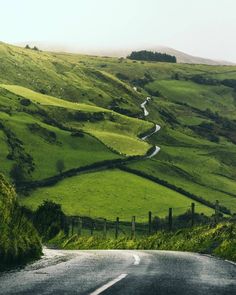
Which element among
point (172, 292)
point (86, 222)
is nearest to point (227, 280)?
point (172, 292)

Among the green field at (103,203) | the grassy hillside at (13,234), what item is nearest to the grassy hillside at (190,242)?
the grassy hillside at (13,234)

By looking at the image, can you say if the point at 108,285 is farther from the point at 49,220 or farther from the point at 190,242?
the point at 49,220

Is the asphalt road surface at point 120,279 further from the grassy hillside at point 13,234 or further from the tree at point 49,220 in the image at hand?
the tree at point 49,220

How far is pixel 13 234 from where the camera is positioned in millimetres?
21891

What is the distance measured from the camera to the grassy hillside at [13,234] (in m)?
20.5

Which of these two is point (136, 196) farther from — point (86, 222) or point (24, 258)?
point (24, 258)

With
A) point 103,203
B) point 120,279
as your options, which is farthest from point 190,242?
point 103,203

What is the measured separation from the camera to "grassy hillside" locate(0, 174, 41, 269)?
2052cm

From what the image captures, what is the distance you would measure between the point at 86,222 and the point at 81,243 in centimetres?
12042

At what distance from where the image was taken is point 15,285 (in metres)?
14.7

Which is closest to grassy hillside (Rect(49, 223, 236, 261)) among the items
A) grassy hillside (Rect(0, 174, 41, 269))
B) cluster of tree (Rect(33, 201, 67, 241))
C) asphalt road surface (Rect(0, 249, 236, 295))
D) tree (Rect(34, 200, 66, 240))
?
asphalt road surface (Rect(0, 249, 236, 295))

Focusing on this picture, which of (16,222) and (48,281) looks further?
(16,222)

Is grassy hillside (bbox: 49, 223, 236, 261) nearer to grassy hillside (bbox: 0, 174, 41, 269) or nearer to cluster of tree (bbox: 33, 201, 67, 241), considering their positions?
grassy hillside (bbox: 0, 174, 41, 269)

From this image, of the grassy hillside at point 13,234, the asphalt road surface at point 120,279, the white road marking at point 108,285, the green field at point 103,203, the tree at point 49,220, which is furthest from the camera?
the green field at point 103,203
